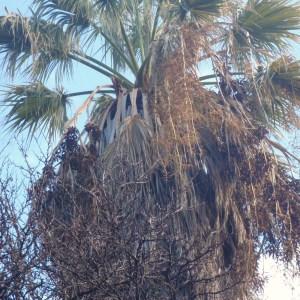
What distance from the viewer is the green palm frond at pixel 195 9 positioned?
28.0 ft

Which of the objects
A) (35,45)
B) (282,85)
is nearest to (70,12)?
(35,45)

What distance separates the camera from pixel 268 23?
8.62 metres

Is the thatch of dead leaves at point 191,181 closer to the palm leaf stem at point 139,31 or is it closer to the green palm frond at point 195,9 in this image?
the green palm frond at point 195,9

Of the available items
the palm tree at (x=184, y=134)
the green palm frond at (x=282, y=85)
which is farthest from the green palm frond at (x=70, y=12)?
the green palm frond at (x=282, y=85)

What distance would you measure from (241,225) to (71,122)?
173 cm

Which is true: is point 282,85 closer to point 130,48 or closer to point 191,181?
point 191,181

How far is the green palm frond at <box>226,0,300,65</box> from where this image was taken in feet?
28.0

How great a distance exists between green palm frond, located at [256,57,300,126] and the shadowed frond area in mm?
2006

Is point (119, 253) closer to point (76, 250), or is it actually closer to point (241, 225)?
point (76, 250)

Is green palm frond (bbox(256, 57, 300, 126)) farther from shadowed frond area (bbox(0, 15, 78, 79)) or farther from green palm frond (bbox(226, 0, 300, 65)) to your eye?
shadowed frond area (bbox(0, 15, 78, 79))

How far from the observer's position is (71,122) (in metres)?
8.02

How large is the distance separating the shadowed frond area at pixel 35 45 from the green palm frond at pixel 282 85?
2.01 m

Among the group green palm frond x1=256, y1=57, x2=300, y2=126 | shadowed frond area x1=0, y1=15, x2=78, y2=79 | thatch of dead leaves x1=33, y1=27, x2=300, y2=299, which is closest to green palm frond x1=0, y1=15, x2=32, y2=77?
shadowed frond area x1=0, y1=15, x2=78, y2=79

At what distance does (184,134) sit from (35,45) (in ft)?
6.88
